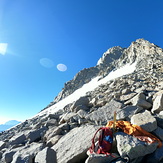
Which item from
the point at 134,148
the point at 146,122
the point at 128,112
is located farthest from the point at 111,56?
the point at 134,148

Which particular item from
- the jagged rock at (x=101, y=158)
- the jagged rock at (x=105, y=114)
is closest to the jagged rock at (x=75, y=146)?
the jagged rock at (x=101, y=158)

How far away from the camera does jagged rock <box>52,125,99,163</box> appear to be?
421 centimetres

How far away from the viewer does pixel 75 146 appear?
15.0 feet

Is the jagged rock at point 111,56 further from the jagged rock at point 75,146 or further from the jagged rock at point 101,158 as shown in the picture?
the jagged rock at point 101,158

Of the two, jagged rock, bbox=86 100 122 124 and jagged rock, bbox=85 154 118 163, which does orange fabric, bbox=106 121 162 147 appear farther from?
jagged rock, bbox=86 100 122 124

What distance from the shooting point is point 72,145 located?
185 inches

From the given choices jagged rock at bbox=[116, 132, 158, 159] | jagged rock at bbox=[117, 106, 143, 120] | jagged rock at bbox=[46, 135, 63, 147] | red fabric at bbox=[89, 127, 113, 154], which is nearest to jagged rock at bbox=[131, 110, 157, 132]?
jagged rock at bbox=[117, 106, 143, 120]

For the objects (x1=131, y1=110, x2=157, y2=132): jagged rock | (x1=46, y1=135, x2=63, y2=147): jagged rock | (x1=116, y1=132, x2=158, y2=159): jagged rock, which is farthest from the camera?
(x1=46, y1=135, x2=63, y2=147): jagged rock

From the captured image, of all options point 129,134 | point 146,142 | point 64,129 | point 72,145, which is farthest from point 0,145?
point 146,142

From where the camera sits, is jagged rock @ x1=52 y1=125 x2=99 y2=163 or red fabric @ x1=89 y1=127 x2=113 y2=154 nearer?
red fabric @ x1=89 y1=127 x2=113 y2=154

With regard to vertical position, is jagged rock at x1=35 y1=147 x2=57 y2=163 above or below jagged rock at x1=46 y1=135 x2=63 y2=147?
below

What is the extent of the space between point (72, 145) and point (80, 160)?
621mm

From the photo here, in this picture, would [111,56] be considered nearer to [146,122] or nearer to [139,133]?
[146,122]

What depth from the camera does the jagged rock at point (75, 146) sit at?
4.21m
